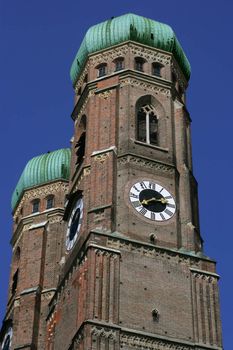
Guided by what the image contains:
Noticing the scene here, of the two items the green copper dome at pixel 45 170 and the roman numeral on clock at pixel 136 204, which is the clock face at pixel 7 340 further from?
the roman numeral on clock at pixel 136 204

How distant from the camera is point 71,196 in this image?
47.0 meters

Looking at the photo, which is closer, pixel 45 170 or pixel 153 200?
pixel 153 200

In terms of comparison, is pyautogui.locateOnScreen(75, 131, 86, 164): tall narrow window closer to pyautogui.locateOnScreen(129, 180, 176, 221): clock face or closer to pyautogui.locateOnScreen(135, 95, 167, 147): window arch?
pyautogui.locateOnScreen(135, 95, 167, 147): window arch

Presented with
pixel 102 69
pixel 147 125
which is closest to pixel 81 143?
pixel 147 125

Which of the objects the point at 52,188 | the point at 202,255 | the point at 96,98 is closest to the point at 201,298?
the point at 202,255

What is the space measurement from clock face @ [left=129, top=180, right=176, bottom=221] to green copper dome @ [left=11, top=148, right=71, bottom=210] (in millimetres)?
11269

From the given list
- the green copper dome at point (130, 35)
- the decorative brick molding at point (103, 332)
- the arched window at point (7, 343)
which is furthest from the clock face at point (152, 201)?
the arched window at point (7, 343)

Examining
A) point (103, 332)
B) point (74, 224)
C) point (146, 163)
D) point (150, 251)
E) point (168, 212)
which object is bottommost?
point (103, 332)

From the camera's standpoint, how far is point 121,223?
43.5m

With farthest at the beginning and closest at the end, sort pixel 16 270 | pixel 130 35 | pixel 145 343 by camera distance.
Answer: pixel 16 270 → pixel 130 35 → pixel 145 343

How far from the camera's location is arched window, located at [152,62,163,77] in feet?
166

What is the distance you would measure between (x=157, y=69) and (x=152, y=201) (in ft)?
27.9

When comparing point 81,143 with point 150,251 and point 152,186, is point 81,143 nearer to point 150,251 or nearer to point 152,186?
point 152,186

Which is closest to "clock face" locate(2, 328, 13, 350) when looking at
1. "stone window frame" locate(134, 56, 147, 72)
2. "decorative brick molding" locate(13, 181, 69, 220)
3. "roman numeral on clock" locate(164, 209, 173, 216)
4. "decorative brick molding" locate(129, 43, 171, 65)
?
"decorative brick molding" locate(13, 181, 69, 220)
